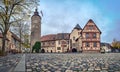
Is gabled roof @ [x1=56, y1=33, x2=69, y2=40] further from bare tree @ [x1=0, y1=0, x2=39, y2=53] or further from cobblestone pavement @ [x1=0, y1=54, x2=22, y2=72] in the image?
cobblestone pavement @ [x1=0, y1=54, x2=22, y2=72]

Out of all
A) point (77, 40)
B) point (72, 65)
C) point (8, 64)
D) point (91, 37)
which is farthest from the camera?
point (77, 40)

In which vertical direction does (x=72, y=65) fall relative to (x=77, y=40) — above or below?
below

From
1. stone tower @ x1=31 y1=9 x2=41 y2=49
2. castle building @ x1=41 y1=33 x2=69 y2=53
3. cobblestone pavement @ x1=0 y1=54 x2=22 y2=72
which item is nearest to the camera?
cobblestone pavement @ x1=0 y1=54 x2=22 y2=72

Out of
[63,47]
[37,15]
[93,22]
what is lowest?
[63,47]

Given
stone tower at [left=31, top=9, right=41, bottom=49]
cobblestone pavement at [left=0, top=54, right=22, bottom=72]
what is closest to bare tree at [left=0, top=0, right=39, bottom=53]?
cobblestone pavement at [left=0, top=54, right=22, bottom=72]

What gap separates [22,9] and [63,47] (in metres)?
77.3

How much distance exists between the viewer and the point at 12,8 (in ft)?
91.2

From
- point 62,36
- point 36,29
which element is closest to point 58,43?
point 62,36

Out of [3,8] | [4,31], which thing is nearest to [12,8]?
[3,8]

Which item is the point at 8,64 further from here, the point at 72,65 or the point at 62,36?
the point at 62,36

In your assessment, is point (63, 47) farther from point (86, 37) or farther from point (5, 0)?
point (5, 0)

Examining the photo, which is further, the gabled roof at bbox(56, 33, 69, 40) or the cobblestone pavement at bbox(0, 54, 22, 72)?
the gabled roof at bbox(56, 33, 69, 40)

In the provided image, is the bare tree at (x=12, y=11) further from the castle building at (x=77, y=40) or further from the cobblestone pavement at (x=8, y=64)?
the castle building at (x=77, y=40)

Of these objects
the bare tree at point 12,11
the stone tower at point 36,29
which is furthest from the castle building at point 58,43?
the bare tree at point 12,11
